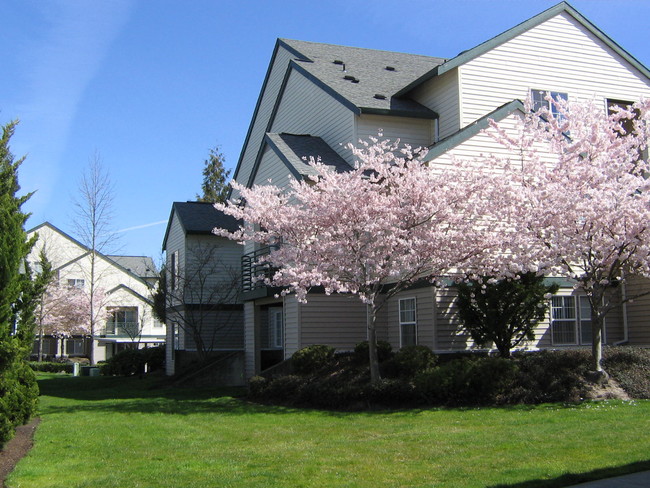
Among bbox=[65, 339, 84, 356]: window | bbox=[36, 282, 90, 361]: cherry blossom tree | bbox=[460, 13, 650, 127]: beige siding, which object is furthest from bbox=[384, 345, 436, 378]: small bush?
bbox=[65, 339, 84, 356]: window

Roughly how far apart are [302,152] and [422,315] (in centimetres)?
698

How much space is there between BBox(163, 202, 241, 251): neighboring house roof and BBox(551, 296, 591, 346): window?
15268mm

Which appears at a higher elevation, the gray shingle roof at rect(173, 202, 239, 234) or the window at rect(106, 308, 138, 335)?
the gray shingle roof at rect(173, 202, 239, 234)

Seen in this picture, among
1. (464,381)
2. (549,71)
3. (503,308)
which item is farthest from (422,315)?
(549,71)

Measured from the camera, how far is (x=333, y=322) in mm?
22250

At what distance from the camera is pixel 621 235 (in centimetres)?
1556

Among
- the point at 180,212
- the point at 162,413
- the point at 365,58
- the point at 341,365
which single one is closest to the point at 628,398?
the point at 341,365

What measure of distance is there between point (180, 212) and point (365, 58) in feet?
37.3

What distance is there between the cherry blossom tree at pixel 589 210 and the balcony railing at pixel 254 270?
866 cm

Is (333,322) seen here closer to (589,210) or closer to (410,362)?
(410,362)

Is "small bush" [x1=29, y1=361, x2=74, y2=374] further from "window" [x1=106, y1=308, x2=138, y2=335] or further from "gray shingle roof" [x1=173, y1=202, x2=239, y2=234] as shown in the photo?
"gray shingle roof" [x1=173, y1=202, x2=239, y2=234]

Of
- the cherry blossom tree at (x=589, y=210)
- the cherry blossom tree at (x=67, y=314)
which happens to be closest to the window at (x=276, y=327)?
the cherry blossom tree at (x=589, y=210)

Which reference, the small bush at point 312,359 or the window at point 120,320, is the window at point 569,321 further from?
the window at point 120,320

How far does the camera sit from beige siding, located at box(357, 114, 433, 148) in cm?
2309
